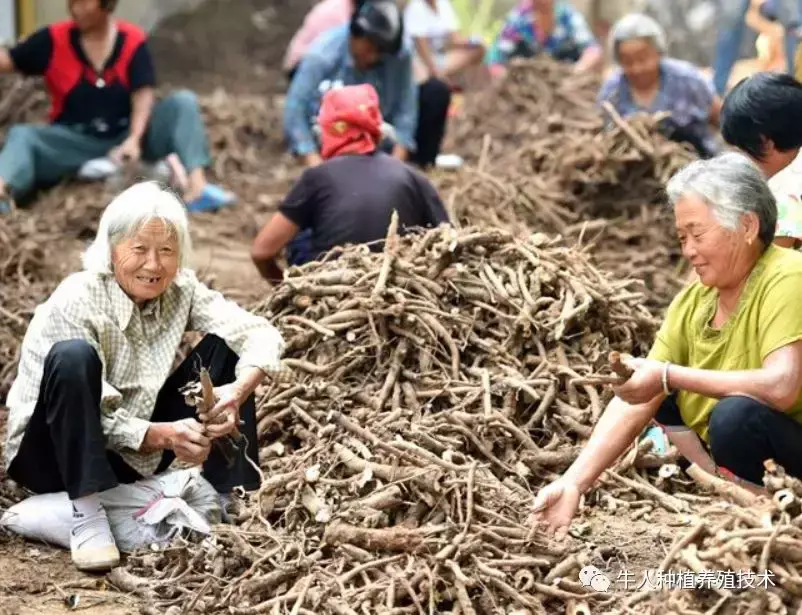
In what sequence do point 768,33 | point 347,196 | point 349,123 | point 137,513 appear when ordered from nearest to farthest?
point 137,513
point 347,196
point 349,123
point 768,33

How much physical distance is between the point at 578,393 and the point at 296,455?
0.93 meters

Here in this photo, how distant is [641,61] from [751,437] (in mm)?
4313

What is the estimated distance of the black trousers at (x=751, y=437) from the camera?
3.88 meters

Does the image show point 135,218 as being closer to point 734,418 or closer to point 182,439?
point 182,439

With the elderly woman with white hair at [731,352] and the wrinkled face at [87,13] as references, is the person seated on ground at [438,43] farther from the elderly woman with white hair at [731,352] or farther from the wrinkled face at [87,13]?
the elderly woman with white hair at [731,352]

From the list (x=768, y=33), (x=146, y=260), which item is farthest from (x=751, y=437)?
(x=768, y=33)

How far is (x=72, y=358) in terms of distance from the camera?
4066mm

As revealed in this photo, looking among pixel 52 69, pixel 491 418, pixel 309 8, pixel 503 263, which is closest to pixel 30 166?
pixel 52 69

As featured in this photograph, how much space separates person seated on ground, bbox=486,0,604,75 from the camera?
10852 mm

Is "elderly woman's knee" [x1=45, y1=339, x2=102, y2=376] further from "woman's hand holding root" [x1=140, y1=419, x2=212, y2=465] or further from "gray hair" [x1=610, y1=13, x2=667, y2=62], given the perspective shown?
"gray hair" [x1=610, y1=13, x2=667, y2=62]

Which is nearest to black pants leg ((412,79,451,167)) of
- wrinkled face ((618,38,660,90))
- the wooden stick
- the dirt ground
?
wrinkled face ((618,38,660,90))

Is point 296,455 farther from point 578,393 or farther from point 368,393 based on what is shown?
point 578,393

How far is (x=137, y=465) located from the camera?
434 centimetres

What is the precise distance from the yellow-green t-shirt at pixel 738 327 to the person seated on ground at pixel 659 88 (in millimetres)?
3707
